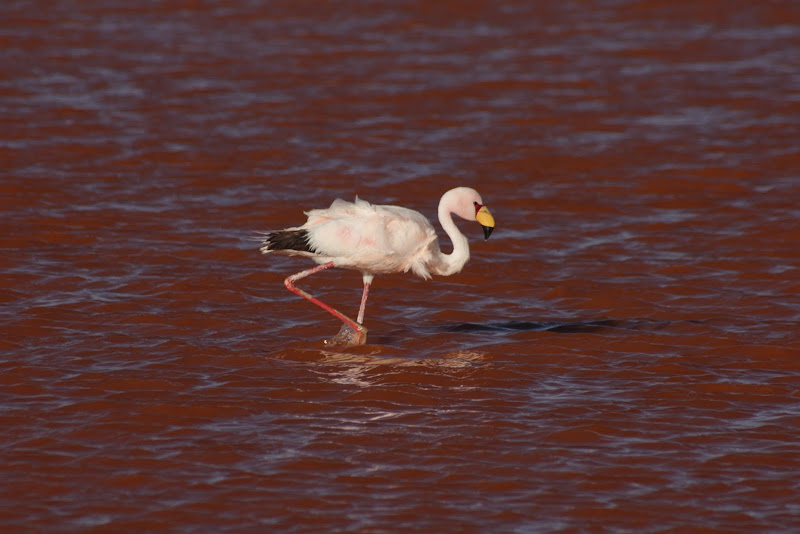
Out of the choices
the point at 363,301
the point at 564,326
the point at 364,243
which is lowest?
the point at 564,326

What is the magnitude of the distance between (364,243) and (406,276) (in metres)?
2.19

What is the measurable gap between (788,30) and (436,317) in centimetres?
1085

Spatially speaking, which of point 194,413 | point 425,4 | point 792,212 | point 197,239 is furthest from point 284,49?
point 194,413

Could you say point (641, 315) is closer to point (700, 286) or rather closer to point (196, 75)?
point (700, 286)

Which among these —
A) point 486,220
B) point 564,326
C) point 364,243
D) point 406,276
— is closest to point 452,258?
point 486,220

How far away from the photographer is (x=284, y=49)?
18.9m

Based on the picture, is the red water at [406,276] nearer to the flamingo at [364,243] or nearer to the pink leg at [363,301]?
the pink leg at [363,301]

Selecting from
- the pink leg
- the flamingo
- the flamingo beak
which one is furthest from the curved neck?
the pink leg

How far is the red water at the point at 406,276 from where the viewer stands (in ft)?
24.5

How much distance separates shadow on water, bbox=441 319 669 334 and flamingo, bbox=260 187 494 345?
2.18 feet

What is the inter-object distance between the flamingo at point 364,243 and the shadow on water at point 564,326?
0.66m

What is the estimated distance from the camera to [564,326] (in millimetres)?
10477

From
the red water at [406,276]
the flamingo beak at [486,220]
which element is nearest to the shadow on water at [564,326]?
the red water at [406,276]

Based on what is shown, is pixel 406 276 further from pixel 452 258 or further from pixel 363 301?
pixel 452 258
